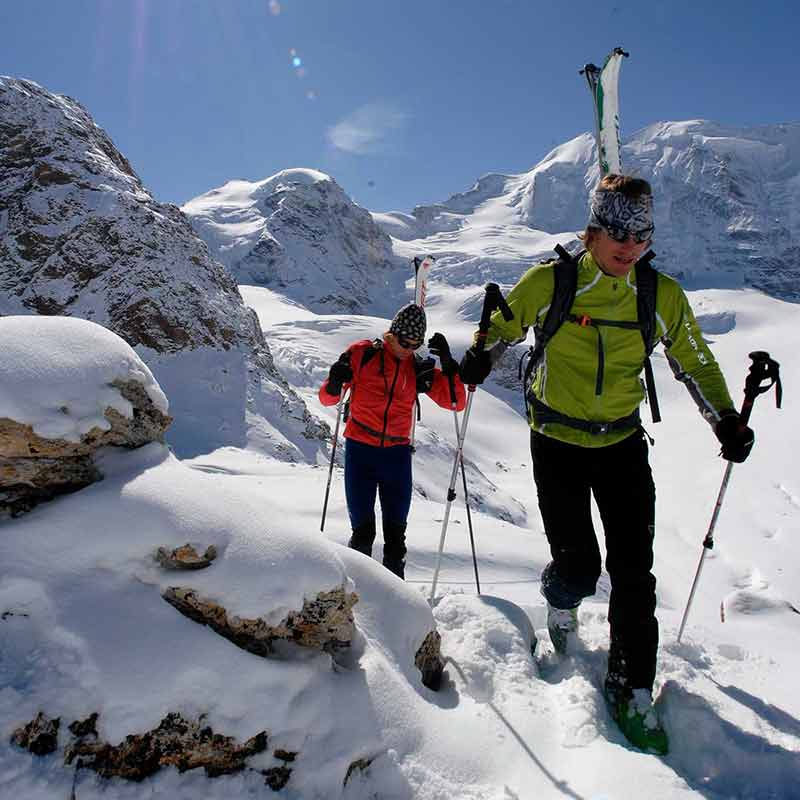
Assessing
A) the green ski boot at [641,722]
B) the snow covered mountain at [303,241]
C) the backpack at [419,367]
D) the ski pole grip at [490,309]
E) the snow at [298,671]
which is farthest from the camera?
the snow covered mountain at [303,241]

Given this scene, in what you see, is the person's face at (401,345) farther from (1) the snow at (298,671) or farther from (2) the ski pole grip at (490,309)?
(1) the snow at (298,671)

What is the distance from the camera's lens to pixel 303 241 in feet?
502

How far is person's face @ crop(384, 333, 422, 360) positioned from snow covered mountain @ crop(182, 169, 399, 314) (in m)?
123

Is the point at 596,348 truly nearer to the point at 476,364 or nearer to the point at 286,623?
the point at 476,364

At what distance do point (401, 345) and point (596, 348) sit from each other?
1.94m

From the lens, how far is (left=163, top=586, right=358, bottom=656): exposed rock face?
87.4 inches

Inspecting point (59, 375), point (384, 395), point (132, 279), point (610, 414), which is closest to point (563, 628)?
point (610, 414)

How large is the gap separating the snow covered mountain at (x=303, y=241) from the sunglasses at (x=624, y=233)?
12526 centimetres

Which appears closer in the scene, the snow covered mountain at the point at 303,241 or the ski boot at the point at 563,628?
the ski boot at the point at 563,628

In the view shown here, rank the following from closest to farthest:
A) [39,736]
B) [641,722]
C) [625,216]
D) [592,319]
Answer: [39,736] → [641,722] → [625,216] → [592,319]

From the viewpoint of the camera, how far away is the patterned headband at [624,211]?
9.80 ft

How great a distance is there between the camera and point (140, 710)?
1904 mm

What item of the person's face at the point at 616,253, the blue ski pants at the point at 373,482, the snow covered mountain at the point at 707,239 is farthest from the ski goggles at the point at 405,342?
the snow covered mountain at the point at 707,239

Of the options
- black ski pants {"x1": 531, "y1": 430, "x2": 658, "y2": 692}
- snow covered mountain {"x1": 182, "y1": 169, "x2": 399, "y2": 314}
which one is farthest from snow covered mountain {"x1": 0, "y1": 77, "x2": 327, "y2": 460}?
snow covered mountain {"x1": 182, "y1": 169, "x2": 399, "y2": 314}
